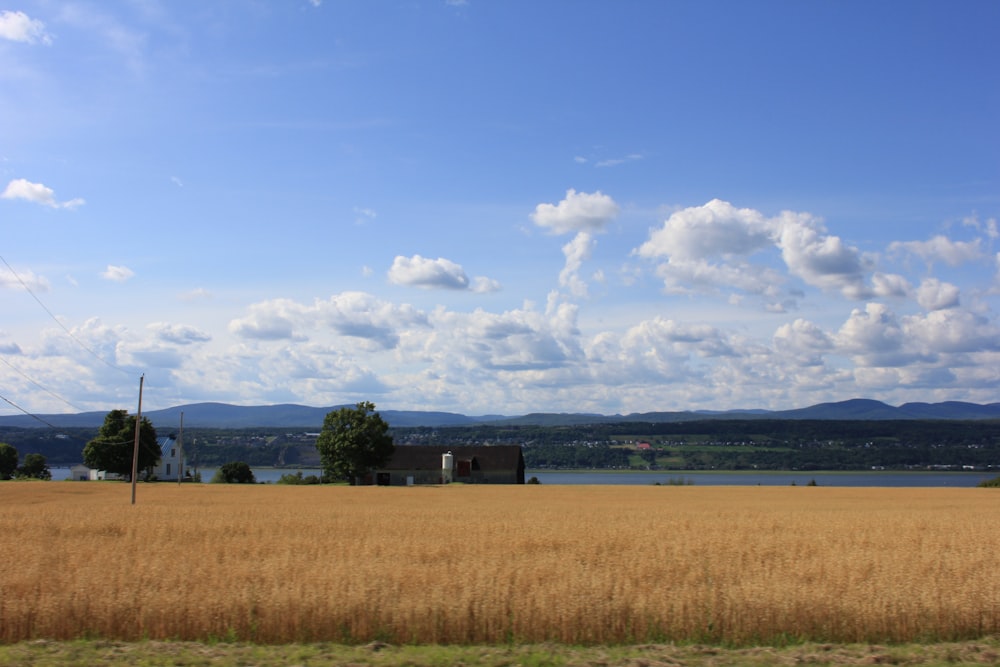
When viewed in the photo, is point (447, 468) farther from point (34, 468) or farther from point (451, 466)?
point (34, 468)

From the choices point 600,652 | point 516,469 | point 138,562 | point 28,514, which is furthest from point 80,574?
point 516,469

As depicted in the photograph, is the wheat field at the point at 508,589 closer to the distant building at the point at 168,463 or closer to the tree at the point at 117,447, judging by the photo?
the tree at the point at 117,447

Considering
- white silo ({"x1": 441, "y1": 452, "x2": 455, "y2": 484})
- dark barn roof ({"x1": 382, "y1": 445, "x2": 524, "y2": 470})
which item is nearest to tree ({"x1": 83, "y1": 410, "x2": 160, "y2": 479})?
dark barn roof ({"x1": 382, "y1": 445, "x2": 524, "y2": 470})

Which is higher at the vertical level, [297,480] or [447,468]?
[447,468]

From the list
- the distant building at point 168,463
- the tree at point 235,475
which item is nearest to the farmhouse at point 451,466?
the tree at point 235,475

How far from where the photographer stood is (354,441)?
94750 millimetres

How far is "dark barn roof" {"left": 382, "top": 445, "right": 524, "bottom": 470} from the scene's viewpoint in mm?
106938

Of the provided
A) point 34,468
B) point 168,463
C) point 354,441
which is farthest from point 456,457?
point 34,468

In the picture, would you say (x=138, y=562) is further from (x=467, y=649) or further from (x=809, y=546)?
(x=809, y=546)

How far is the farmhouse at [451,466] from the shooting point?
10519 cm

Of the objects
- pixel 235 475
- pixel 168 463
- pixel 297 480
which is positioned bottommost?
pixel 297 480

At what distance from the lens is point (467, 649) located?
13.9 m

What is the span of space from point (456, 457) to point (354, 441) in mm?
19135

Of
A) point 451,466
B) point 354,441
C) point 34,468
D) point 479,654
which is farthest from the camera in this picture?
point 34,468
